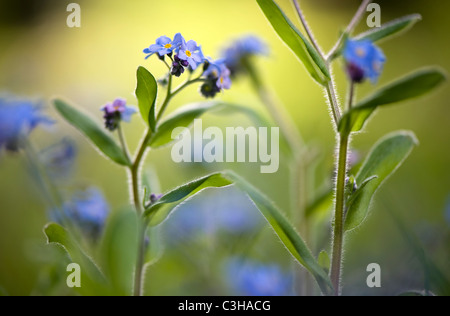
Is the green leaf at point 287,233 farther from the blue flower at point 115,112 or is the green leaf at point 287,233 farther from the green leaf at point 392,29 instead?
the green leaf at point 392,29

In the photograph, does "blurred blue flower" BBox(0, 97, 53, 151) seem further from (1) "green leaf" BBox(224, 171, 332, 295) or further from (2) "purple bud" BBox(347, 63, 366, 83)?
(2) "purple bud" BBox(347, 63, 366, 83)

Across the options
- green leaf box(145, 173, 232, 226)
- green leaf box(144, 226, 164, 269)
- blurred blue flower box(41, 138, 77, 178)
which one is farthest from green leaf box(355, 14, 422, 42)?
blurred blue flower box(41, 138, 77, 178)

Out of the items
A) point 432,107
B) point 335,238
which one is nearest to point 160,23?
point 432,107

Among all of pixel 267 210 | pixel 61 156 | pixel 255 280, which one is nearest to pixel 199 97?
pixel 61 156

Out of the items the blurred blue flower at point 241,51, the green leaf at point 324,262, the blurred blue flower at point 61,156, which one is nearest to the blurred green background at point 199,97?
the blurred blue flower at point 241,51

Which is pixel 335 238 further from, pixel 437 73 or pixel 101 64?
pixel 101 64

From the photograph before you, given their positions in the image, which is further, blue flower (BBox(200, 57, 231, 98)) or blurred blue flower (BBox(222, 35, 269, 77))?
blurred blue flower (BBox(222, 35, 269, 77))
